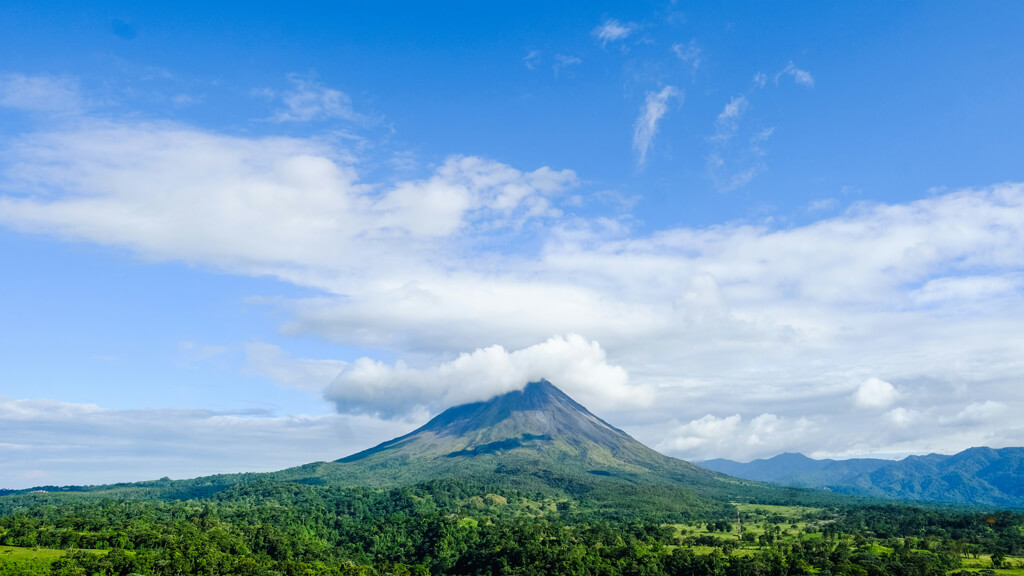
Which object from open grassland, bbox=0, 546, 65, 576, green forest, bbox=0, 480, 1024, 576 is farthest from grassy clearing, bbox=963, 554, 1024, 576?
open grassland, bbox=0, 546, 65, 576

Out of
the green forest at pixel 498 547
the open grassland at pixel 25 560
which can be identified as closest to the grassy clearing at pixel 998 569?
the green forest at pixel 498 547

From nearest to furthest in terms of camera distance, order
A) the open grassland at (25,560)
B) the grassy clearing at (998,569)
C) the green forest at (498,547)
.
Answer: the open grassland at (25,560)
the grassy clearing at (998,569)
the green forest at (498,547)

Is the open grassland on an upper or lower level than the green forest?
upper

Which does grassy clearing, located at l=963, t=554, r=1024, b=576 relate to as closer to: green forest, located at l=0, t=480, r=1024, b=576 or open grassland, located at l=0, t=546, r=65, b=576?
green forest, located at l=0, t=480, r=1024, b=576

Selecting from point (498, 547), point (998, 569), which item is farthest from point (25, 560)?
point (998, 569)

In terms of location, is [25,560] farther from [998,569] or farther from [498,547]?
[998,569]

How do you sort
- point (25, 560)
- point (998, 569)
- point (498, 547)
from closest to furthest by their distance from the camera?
point (25, 560), point (998, 569), point (498, 547)

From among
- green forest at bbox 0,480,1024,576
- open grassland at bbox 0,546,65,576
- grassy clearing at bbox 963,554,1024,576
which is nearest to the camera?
open grassland at bbox 0,546,65,576

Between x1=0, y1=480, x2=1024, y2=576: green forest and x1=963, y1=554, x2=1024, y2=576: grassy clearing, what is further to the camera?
x1=0, y1=480, x2=1024, y2=576: green forest

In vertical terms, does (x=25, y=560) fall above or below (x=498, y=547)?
above

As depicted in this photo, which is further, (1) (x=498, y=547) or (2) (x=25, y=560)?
(1) (x=498, y=547)

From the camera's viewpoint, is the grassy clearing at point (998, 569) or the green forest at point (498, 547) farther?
the green forest at point (498, 547)

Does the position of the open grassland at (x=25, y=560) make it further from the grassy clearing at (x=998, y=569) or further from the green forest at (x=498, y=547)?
the grassy clearing at (x=998, y=569)

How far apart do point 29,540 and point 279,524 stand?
214ft
